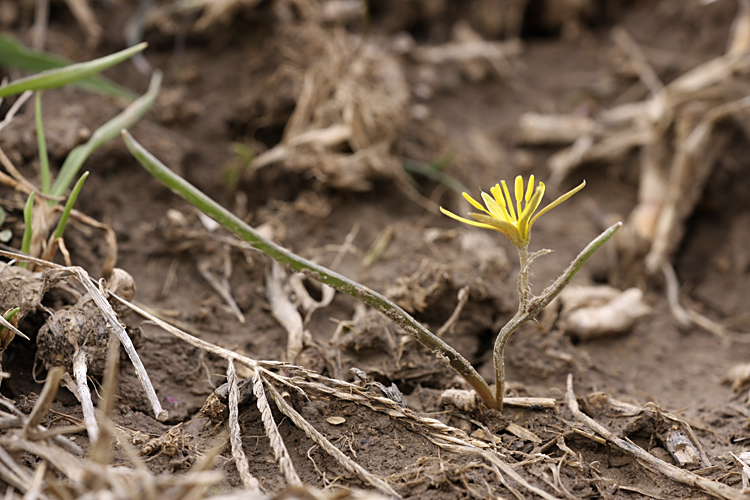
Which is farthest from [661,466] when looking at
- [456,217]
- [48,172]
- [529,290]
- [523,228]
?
[48,172]

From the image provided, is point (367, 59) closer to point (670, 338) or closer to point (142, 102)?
point (142, 102)

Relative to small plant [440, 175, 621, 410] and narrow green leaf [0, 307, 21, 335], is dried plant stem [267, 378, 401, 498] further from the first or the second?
narrow green leaf [0, 307, 21, 335]

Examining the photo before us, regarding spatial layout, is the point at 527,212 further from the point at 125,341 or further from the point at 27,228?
the point at 27,228

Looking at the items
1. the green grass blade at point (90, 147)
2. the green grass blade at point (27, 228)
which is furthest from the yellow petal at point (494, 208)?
the green grass blade at point (90, 147)

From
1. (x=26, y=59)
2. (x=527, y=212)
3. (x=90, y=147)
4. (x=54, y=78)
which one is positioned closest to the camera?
(x=527, y=212)

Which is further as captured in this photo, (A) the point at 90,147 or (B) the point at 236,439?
(A) the point at 90,147

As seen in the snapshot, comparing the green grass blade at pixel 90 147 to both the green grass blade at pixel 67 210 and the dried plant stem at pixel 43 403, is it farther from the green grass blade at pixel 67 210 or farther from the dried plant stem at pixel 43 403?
the dried plant stem at pixel 43 403
